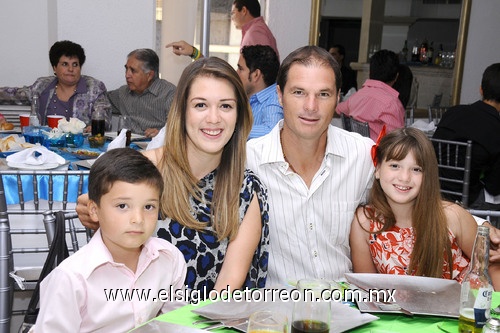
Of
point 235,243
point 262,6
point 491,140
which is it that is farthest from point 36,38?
point 235,243

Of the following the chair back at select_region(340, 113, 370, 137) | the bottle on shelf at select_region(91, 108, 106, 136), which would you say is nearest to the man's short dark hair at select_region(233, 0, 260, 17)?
the chair back at select_region(340, 113, 370, 137)

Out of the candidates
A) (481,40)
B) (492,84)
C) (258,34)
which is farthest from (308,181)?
(481,40)

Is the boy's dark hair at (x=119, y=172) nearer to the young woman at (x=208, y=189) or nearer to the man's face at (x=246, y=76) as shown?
the young woman at (x=208, y=189)

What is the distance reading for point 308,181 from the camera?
241cm

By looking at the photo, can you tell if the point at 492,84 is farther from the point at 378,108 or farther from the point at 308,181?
the point at 308,181

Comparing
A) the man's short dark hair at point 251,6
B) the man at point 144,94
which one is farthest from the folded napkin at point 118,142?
the man's short dark hair at point 251,6

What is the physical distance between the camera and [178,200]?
2.10 metres

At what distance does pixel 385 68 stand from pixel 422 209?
3.48 m

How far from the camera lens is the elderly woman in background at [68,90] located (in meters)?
5.05

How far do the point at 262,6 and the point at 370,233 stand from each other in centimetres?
542

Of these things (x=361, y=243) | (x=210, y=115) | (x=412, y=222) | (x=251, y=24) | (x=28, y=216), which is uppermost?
(x=251, y=24)

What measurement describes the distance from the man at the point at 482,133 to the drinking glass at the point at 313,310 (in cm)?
365

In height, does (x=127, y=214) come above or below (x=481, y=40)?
below

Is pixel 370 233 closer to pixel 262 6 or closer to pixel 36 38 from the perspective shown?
pixel 36 38
